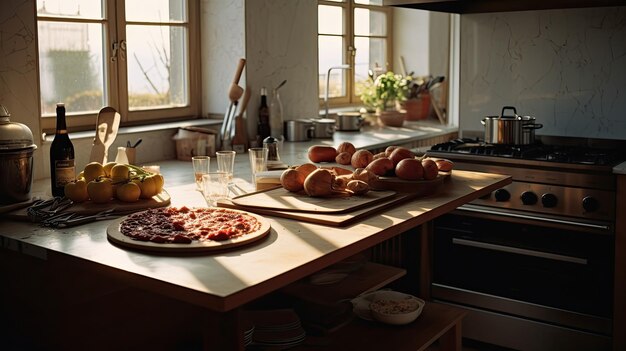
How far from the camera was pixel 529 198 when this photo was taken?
341 cm

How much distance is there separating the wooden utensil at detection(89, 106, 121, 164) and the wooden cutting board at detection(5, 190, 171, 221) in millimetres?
530

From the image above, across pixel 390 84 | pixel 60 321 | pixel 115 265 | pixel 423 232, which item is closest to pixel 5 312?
pixel 60 321

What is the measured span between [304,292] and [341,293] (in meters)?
0.14

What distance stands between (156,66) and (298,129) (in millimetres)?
907

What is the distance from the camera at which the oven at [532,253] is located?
3273 millimetres

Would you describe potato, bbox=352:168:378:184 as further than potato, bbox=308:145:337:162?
No

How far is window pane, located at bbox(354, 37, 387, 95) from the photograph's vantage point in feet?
18.4

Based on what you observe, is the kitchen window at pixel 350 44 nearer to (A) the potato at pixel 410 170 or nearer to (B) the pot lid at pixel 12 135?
(A) the potato at pixel 410 170

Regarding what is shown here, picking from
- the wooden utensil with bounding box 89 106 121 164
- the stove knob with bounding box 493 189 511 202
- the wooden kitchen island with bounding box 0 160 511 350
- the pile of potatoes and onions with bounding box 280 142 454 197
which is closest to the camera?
the wooden kitchen island with bounding box 0 160 511 350

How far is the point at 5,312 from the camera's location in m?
2.53

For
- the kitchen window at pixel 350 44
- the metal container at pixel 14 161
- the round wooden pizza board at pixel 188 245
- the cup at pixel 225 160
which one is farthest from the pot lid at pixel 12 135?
the kitchen window at pixel 350 44

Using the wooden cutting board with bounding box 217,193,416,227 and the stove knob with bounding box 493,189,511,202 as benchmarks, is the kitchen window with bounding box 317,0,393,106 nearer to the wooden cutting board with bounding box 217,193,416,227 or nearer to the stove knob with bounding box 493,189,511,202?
the stove knob with bounding box 493,189,511,202

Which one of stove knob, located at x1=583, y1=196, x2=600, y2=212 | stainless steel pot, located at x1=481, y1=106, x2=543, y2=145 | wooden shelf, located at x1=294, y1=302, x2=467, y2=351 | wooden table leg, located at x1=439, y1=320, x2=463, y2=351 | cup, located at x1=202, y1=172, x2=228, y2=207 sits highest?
stainless steel pot, located at x1=481, y1=106, x2=543, y2=145

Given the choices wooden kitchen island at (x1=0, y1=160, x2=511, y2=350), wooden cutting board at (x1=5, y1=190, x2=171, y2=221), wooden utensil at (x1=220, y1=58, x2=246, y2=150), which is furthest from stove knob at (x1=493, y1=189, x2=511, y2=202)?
wooden cutting board at (x1=5, y1=190, x2=171, y2=221)
